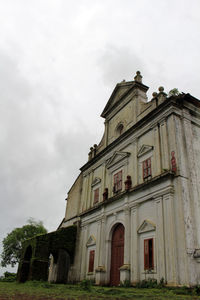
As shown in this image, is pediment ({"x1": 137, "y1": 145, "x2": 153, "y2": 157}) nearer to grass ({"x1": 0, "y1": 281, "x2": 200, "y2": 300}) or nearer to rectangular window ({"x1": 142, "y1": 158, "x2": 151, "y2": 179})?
rectangular window ({"x1": 142, "y1": 158, "x2": 151, "y2": 179})

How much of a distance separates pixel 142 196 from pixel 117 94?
1023 centimetres

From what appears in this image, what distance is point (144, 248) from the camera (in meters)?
12.6

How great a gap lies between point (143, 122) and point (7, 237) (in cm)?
3799

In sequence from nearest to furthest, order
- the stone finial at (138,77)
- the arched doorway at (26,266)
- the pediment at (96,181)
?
the arched doorway at (26,266)
the stone finial at (138,77)
the pediment at (96,181)

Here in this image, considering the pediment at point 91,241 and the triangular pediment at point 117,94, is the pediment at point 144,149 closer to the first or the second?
the triangular pediment at point 117,94

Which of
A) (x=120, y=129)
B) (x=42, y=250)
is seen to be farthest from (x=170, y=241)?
(x=120, y=129)

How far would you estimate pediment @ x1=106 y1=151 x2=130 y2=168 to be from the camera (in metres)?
17.0

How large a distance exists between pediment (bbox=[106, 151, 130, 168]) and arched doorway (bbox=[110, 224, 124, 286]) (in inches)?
177

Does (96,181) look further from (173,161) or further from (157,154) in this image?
(173,161)

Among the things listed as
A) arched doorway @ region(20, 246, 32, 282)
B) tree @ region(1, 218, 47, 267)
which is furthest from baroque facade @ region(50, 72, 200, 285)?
tree @ region(1, 218, 47, 267)

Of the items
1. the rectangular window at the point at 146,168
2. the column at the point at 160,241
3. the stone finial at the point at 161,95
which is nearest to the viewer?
the column at the point at 160,241

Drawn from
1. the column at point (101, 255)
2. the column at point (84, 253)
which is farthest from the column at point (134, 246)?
the column at point (84, 253)

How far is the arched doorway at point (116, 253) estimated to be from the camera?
1469cm

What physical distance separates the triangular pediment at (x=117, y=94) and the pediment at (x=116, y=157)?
475cm
